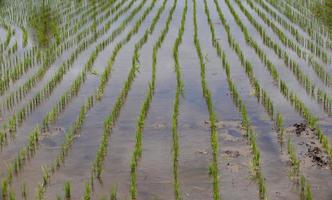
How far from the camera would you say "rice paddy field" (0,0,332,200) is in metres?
5.05

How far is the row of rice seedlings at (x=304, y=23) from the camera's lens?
34.0 ft

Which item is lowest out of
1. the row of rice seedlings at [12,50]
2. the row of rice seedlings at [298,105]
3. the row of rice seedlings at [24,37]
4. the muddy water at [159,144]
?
the muddy water at [159,144]

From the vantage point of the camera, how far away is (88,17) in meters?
13.6

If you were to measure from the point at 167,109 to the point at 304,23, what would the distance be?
238 inches

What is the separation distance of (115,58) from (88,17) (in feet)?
13.8

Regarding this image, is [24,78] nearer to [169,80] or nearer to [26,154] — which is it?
[169,80]

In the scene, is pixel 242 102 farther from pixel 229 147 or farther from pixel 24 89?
pixel 24 89

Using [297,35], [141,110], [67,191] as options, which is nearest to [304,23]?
[297,35]

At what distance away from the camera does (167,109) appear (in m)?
7.12

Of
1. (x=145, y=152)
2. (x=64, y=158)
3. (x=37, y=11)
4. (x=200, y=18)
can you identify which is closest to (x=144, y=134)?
(x=145, y=152)

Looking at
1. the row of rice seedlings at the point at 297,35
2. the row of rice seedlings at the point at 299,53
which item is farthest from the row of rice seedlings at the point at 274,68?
the row of rice seedlings at the point at 297,35

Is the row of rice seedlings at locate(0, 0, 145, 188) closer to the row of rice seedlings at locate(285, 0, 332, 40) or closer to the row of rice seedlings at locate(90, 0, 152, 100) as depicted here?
the row of rice seedlings at locate(90, 0, 152, 100)

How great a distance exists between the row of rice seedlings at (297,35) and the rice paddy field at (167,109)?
38 mm

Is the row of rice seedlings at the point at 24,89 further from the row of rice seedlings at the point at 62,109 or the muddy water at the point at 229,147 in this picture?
the muddy water at the point at 229,147
